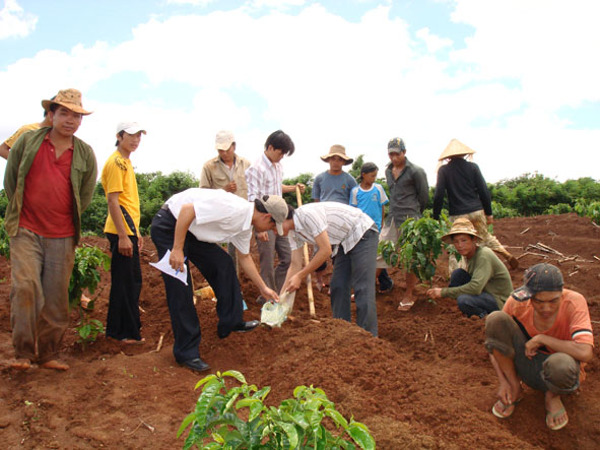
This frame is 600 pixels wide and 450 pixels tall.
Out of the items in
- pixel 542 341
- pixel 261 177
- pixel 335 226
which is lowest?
A: pixel 542 341

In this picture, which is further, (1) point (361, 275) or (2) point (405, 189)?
(2) point (405, 189)

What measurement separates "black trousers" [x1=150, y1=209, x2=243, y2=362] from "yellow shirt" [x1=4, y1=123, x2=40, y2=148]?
3.69ft

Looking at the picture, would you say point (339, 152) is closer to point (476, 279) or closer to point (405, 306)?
point (405, 306)

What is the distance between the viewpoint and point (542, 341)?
3166 mm

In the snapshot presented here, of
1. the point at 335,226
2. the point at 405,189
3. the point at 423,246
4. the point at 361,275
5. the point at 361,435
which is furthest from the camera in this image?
the point at 405,189

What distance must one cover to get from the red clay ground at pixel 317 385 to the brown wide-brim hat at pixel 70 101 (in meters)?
1.85

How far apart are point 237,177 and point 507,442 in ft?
12.5

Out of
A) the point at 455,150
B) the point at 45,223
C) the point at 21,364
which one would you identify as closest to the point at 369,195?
the point at 455,150

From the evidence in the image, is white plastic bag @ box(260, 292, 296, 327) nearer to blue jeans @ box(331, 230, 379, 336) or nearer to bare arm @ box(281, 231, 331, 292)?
bare arm @ box(281, 231, 331, 292)

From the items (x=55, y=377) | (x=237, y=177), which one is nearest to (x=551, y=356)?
(x=55, y=377)

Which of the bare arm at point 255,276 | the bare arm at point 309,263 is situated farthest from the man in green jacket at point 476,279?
the bare arm at point 255,276

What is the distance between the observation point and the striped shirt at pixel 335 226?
3.87 meters

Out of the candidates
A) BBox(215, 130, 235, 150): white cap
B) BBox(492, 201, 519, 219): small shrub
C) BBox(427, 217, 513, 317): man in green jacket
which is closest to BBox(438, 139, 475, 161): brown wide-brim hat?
BBox(427, 217, 513, 317): man in green jacket

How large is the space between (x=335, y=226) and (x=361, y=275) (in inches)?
18.8
